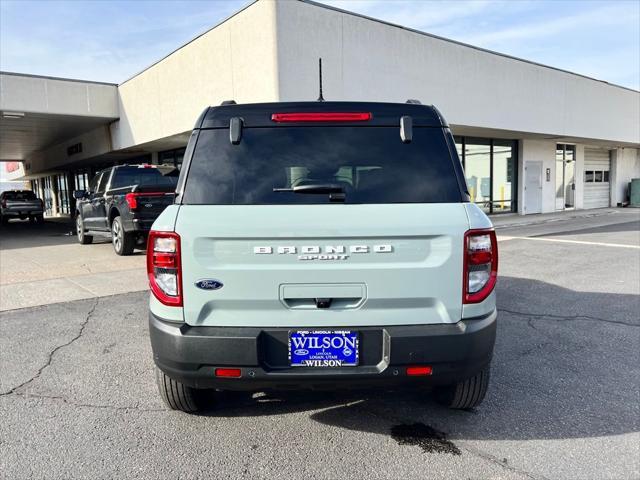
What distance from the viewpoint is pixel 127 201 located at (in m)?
10.2

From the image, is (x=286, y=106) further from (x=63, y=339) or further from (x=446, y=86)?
(x=446, y=86)

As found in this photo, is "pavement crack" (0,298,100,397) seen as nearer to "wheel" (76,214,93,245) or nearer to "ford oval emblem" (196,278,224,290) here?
"ford oval emblem" (196,278,224,290)

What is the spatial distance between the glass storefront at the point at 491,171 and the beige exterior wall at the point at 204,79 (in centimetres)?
1025

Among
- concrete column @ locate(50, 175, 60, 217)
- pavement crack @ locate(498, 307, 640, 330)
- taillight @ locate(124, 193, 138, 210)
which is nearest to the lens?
pavement crack @ locate(498, 307, 640, 330)

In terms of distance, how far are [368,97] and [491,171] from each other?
983 centimetres

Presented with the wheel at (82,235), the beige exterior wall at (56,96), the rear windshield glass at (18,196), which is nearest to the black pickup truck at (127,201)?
the wheel at (82,235)

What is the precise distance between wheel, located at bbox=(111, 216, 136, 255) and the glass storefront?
13529mm

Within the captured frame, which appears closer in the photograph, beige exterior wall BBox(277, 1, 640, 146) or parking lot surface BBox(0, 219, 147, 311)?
parking lot surface BBox(0, 219, 147, 311)

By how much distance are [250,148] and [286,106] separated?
0.36 meters

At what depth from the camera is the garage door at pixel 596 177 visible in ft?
84.7

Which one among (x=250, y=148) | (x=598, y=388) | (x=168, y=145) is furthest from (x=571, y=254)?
(x=168, y=145)

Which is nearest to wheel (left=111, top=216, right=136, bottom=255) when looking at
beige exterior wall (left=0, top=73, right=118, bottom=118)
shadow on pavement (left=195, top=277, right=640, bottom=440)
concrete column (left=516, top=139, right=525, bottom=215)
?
shadow on pavement (left=195, top=277, right=640, bottom=440)

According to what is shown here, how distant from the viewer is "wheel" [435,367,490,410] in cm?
304

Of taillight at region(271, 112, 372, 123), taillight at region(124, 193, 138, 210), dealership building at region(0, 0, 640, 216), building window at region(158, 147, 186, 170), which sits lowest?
taillight at region(124, 193, 138, 210)
